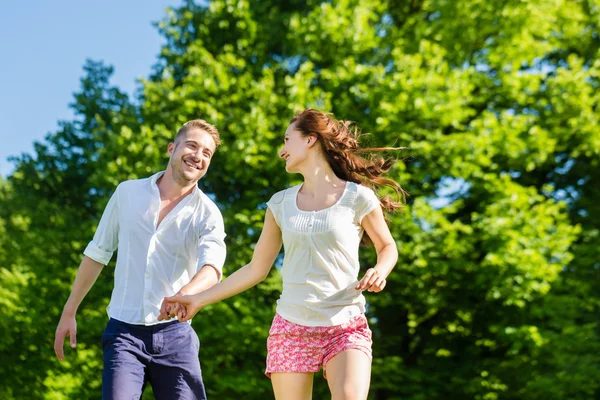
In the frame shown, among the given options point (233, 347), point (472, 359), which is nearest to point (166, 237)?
point (233, 347)

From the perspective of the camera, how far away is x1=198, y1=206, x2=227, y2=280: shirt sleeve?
12.0 ft

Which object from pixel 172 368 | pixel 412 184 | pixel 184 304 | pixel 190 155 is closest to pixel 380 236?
pixel 184 304

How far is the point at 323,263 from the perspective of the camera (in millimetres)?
3350

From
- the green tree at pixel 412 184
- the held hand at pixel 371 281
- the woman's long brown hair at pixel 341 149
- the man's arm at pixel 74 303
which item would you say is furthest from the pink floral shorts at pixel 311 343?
the green tree at pixel 412 184

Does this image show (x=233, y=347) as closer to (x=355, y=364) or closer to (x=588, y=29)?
(x=355, y=364)

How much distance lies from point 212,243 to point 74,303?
0.84 m

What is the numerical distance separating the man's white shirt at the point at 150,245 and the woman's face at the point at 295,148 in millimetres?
543

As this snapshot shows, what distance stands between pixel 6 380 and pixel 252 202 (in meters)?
6.30

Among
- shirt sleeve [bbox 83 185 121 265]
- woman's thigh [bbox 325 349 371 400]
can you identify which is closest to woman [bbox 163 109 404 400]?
woman's thigh [bbox 325 349 371 400]

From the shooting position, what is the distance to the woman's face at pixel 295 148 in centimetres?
362

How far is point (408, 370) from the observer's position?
1339 centimetres

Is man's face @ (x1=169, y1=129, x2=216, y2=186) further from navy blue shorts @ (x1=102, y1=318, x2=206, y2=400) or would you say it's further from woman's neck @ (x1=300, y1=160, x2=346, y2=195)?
navy blue shorts @ (x1=102, y1=318, x2=206, y2=400)

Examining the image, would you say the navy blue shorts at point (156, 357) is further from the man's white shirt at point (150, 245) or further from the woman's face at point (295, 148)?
the woman's face at point (295, 148)

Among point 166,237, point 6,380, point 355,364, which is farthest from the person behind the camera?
point 6,380
